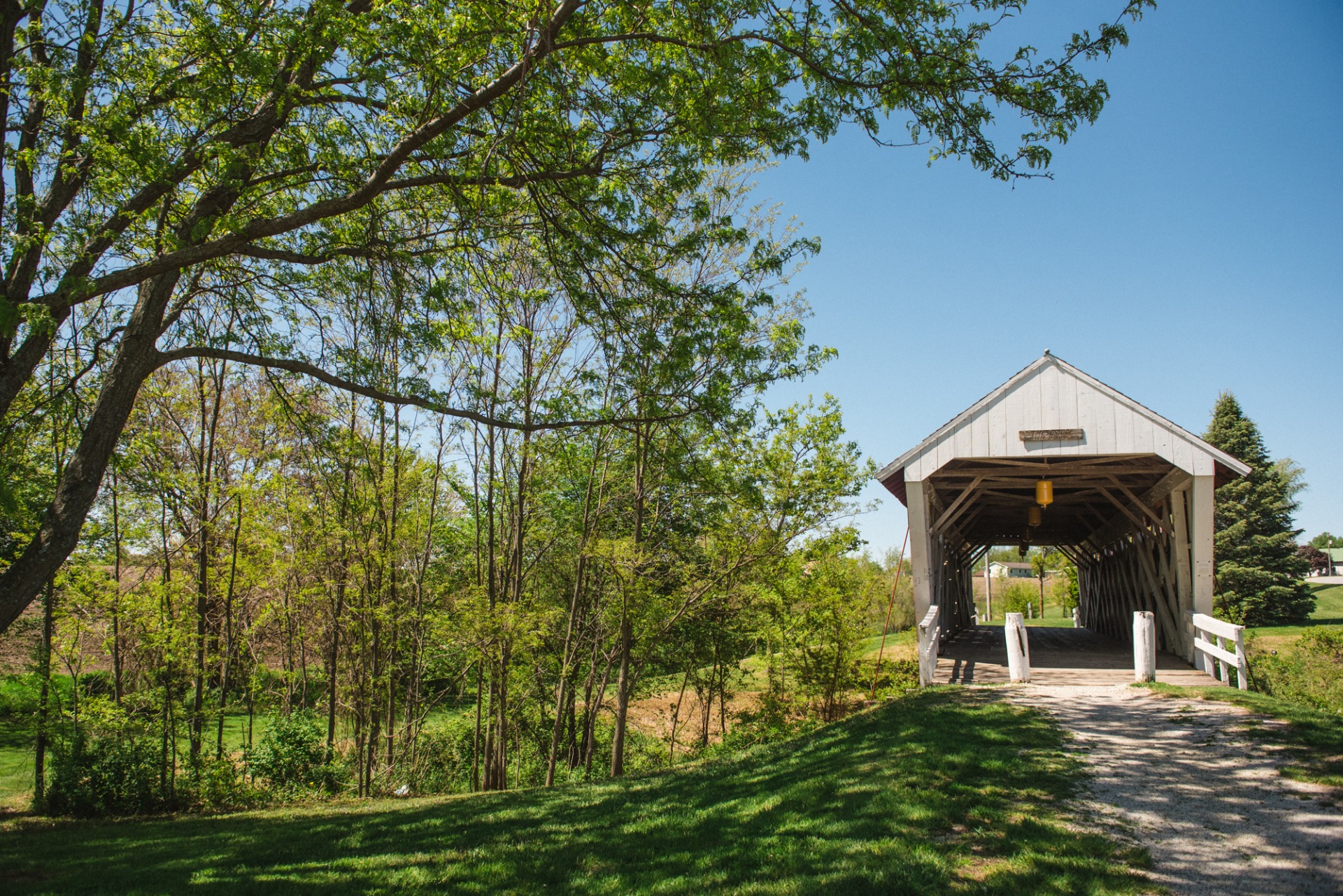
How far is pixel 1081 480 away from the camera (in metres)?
12.6

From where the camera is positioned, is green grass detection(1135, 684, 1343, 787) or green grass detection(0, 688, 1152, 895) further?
green grass detection(1135, 684, 1343, 787)

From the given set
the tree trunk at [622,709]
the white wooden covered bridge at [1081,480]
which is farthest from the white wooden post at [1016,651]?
the tree trunk at [622,709]

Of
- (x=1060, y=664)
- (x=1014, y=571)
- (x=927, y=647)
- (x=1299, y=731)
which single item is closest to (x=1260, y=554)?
(x=1060, y=664)

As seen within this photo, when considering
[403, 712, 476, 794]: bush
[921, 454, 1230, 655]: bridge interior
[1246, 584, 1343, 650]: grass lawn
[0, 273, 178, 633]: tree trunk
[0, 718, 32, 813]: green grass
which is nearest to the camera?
[0, 273, 178, 633]: tree trunk

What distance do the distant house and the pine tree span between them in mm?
28794

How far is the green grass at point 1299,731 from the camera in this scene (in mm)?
5086

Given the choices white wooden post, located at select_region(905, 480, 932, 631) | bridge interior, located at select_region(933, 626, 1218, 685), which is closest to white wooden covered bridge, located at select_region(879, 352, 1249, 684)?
white wooden post, located at select_region(905, 480, 932, 631)

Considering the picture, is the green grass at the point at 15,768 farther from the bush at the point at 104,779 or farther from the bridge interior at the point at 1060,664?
the bridge interior at the point at 1060,664

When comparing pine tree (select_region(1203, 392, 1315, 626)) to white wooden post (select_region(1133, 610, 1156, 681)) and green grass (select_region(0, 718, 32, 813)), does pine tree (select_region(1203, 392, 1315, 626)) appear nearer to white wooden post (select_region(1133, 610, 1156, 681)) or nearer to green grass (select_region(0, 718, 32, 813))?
white wooden post (select_region(1133, 610, 1156, 681))

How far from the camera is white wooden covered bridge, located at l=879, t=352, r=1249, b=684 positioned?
9734mm

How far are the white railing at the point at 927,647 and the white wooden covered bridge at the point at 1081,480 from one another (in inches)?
7.2

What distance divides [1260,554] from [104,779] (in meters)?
32.6

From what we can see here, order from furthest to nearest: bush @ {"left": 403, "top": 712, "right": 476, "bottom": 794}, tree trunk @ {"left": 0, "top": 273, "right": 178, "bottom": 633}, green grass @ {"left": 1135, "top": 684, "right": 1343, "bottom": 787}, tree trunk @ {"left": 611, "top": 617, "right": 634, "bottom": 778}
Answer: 1. bush @ {"left": 403, "top": 712, "right": 476, "bottom": 794}
2. tree trunk @ {"left": 611, "top": 617, "right": 634, "bottom": 778}
3. green grass @ {"left": 1135, "top": 684, "right": 1343, "bottom": 787}
4. tree trunk @ {"left": 0, "top": 273, "right": 178, "bottom": 633}

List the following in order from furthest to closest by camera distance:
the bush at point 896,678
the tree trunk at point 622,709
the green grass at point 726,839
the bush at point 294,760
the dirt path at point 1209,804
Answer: the tree trunk at point 622,709, the bush at point 896,678, the bush at point 294,760, the green grass at point 726,839, the dirt path at point 1209,804
